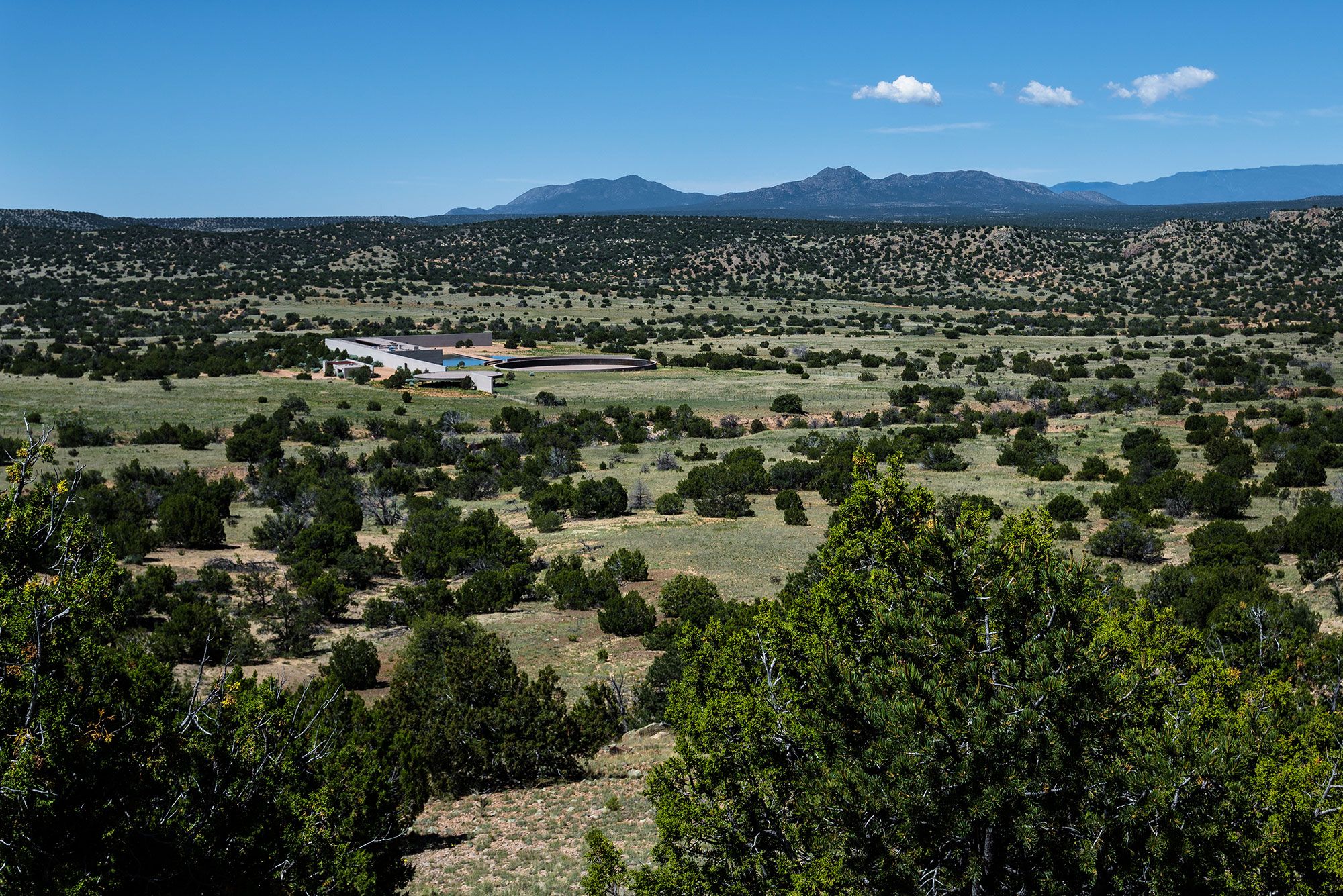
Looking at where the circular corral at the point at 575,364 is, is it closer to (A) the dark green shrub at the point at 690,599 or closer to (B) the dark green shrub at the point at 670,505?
(B) the dark green shrub at the point at 670,505

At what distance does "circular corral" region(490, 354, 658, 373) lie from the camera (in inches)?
2486

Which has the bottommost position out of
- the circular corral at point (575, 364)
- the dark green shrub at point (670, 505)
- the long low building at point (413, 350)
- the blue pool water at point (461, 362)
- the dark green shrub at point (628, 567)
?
the dark green shrub at point (670, 505)

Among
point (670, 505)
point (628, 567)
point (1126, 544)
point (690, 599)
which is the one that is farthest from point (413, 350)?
point (1126, 544)

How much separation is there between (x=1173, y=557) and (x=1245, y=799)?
17638 mm

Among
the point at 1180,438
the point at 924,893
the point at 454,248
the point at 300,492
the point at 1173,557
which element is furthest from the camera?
the point at 454,248

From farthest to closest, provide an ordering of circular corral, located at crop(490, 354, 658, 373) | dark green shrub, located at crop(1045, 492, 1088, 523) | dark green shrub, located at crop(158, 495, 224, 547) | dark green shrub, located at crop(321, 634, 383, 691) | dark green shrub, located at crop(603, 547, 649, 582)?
circular corral, located at crop(490, 354, 658, 373) < dark green shrub, located at crop(1045, 492, 1088, 523) < dark green shrub, located at crop(158, 495, 224, 547) < dark green shrub, located at crop(603, 547, 649, 582) < dark green shrub, located at crop(321, 634, 383, 691)

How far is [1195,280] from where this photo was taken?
10006cm

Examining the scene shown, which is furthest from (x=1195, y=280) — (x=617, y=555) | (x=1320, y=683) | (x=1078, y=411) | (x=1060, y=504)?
(x=1320, y=683)

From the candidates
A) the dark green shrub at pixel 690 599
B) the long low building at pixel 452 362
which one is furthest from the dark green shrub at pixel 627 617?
the long low building at pixel 452 362

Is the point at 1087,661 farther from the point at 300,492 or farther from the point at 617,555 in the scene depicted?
the point at 300,492

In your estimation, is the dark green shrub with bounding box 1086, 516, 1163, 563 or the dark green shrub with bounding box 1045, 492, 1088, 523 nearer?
the dark green shrub with bounding box 1086, 516, 1163, 563

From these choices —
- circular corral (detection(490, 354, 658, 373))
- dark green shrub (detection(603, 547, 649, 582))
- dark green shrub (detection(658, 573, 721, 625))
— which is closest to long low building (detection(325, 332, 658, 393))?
circular corral (detection(490, 354, 658, 373))

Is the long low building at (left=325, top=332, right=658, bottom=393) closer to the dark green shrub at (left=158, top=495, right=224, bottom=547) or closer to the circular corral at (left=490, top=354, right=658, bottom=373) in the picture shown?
the circular corral at (left=490, top=354, right=658, bottom=373)

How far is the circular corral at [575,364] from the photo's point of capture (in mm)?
63156
